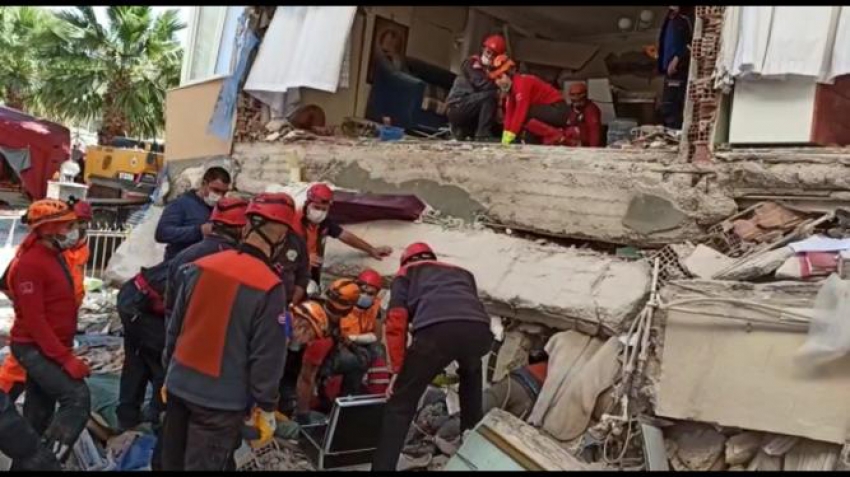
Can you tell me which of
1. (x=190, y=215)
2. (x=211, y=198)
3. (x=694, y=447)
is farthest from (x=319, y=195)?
(x=694, y=447)

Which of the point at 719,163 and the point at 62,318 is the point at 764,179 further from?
the point at 62,318

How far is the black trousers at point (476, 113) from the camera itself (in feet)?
23.7

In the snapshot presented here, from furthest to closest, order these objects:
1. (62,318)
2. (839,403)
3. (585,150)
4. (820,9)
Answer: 1. (585,150)
2. (820,9)
3. (62,318)
4. (839,403)

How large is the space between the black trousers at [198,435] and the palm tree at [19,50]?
17.7 metres

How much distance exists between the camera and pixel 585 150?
5867mm

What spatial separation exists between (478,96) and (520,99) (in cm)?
55

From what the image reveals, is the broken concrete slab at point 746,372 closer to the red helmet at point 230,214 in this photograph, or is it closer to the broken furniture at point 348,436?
the broken furniture at point 348,436

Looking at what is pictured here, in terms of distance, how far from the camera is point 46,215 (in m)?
4.11

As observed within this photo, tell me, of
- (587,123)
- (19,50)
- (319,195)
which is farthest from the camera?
(19,50)

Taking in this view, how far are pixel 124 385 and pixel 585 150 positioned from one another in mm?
3730

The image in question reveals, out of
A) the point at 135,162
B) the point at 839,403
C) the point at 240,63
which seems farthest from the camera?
the point at 135,162

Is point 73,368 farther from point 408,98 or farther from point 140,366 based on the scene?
point 408,98

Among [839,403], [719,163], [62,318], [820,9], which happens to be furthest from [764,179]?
[62,318]

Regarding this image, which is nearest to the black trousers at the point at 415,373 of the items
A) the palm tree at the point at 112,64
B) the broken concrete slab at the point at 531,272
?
the broken concrete slab at the point at 531,272
